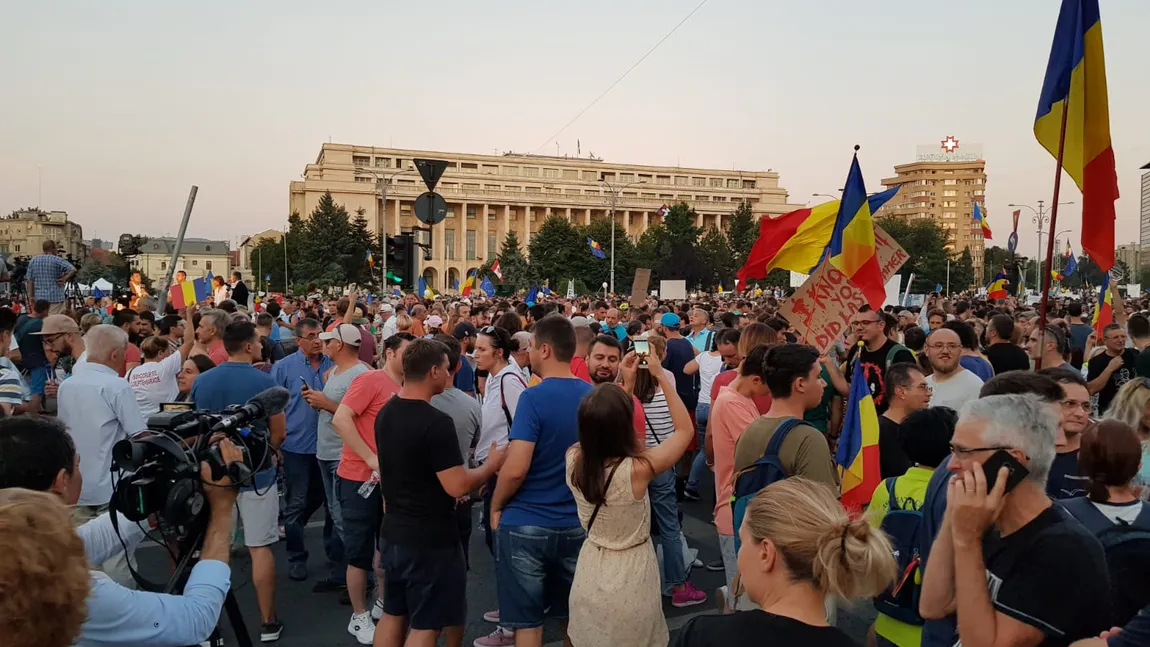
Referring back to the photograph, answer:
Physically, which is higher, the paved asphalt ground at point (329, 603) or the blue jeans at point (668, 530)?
the blue jeans at point (668, 530)

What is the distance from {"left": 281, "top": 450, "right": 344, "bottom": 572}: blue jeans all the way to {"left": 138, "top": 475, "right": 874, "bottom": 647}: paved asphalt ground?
0.26 m

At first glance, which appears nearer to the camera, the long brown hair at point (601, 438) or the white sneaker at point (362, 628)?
the long brown hair at point (601, 438)

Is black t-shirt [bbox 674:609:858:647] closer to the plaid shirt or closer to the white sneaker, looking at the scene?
the white sneaker

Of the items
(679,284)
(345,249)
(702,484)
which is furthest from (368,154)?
(702,484)

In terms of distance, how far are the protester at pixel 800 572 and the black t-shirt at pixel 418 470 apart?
1893 mm

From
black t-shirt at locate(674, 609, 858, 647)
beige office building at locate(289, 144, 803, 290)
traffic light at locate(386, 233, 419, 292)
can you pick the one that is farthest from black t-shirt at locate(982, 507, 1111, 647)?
beige office building at locate(289, 144, 803, 290)

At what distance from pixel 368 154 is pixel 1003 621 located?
10838 cm

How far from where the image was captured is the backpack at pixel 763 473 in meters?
3.46

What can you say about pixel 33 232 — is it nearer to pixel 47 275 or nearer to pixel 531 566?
pixel 47 275

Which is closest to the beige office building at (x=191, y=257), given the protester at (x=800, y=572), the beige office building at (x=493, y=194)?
the beige office building at (x=493, y=194)

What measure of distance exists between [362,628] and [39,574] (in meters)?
3.39

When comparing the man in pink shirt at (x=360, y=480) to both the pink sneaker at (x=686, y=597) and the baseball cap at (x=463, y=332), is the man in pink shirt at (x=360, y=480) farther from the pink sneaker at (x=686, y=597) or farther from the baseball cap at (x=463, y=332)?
the baseball cap at (x=463, y=332)

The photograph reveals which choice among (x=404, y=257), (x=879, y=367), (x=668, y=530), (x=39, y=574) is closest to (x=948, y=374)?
(x=879, y=367)

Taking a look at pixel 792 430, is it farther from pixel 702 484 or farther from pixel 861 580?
pixel 702 484
